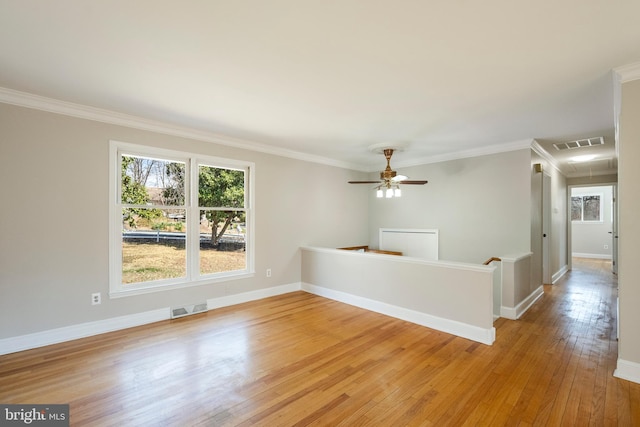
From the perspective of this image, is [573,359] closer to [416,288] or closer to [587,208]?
[416,288]

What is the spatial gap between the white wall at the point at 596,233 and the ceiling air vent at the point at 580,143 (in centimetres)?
552

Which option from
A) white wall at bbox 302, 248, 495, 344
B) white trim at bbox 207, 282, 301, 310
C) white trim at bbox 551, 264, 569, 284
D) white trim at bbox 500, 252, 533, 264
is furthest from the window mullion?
white trim at bbox 551, 264, 569, 284

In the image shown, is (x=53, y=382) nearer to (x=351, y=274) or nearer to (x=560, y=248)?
(x=351, y=274)

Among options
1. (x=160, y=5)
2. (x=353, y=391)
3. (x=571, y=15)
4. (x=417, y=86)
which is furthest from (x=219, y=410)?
(x=571, y=15)

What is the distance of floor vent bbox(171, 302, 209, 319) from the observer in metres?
3.75

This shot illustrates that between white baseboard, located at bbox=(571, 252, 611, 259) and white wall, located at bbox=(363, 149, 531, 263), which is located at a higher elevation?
white wall, located at bbox=(363, 149, 531, 263)

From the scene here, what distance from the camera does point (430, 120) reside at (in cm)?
348

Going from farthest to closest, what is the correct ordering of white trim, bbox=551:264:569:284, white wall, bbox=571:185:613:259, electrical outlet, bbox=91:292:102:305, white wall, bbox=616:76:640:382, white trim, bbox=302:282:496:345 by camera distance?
white wall, bbox=571:185:613:259 → white trim, bbox=551:264:569:284 → electrical outlet, bbox=91:292:102:305 → white trim, bbox=302:282:496:345 → white wall, bbox=616:76:640:382

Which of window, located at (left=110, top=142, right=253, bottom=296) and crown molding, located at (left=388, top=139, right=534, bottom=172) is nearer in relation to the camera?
window, located at (left=110, top=142, right=253, bottom=296)

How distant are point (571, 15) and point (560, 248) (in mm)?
6448

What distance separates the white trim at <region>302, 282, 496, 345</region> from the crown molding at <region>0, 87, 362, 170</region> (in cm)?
263

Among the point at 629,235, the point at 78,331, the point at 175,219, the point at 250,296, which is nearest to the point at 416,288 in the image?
the point at 629,235

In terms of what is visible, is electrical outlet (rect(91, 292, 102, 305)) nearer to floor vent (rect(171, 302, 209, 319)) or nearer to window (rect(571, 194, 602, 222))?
floor vent (rect(171, 302, 209, 319))

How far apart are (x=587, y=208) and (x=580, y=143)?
679 centimetres
